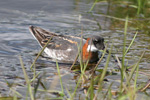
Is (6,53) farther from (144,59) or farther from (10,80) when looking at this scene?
(144,59)

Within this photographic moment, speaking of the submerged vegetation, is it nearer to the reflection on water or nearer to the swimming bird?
the reflection on water

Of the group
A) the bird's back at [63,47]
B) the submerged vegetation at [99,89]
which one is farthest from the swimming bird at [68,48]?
the submerged vegetation at [99,89]

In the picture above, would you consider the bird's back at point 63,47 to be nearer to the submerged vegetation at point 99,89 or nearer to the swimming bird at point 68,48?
the swimming bird at point 68,48

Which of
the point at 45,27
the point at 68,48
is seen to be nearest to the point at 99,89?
the point at 68,48

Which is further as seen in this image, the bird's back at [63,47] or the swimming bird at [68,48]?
the bird's back at [63,47]

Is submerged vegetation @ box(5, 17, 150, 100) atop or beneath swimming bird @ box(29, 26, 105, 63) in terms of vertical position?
atop

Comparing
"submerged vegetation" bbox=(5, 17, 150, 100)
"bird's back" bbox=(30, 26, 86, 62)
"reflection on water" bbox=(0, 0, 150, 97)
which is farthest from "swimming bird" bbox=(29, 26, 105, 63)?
"submerged vegetation" bbox=(5, 17, 150, 100)

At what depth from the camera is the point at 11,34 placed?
824 cm

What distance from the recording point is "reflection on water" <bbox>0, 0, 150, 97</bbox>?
19.6 feet

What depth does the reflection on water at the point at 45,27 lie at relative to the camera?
5982 mm

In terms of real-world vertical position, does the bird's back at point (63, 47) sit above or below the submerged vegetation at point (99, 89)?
below

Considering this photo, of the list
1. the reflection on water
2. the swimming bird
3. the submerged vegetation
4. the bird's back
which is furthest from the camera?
the bird's back

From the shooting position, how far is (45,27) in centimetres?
892

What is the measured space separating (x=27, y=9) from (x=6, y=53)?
11.2 feet
